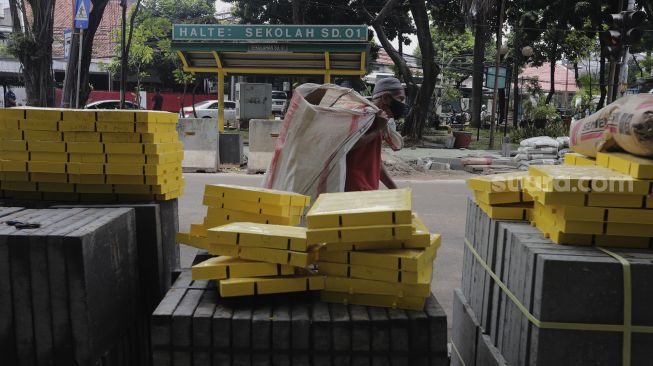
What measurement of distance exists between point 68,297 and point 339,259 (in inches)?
47.8

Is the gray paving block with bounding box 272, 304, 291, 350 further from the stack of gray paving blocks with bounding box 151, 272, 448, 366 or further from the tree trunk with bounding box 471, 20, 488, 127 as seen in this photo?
the tree trunk with bounding box 471, 20, 488, 127

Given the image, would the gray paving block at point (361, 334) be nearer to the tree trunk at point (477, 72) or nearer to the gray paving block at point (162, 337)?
the gray paving block at point (162, 337)

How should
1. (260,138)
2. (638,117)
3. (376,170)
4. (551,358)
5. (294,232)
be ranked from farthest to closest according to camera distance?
(260,138) < (376,170) < (294,232) < (638,117) < (551,358)

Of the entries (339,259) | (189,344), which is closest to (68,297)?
(189,344)

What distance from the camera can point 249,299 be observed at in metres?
2.52

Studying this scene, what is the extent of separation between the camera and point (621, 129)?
264cm

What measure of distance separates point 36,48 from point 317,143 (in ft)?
26.8

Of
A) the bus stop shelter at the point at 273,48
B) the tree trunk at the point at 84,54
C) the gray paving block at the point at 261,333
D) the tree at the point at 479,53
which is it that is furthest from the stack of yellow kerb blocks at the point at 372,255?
the tree at the point at 479,53

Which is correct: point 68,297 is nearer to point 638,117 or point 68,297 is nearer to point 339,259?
point 339,259

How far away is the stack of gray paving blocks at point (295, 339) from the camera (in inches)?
93.4

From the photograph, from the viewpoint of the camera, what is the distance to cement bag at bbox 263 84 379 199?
3.82 meters

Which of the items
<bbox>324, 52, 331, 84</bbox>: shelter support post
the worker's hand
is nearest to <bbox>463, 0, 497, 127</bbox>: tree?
<bbox>324, 52, 331, 84</bbox>: shelter support post

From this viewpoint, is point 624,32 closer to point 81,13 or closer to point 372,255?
point 81,13

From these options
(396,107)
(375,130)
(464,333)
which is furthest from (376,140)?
(464,333)
